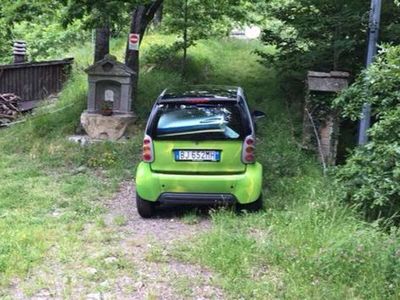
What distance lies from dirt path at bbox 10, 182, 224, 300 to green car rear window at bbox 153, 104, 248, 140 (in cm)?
112

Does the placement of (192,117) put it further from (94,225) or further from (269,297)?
(269,297)

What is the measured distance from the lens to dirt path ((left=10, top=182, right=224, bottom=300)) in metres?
4.79

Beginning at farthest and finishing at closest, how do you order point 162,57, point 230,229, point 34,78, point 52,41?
point 52,41, point 34,78, point 162,57, point 230,229

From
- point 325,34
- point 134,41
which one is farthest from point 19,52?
point 325,34

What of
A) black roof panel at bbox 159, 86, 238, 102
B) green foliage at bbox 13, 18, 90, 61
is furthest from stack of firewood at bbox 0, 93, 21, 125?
black roof panel at bbox 159, 86, 238, 102

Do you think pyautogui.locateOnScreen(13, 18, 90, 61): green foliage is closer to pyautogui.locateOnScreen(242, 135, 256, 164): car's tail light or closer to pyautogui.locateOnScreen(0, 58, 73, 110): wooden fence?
pyautogui.locateOnScreen(0, 58, 73, 110): wooden fence

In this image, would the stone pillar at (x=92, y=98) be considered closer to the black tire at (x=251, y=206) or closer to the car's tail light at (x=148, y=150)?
the car's tail light at (x=148, y=150)

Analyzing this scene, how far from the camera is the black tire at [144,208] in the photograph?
7.15 meters

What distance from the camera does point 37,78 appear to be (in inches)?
695

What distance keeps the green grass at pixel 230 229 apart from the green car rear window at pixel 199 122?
40.0 inches

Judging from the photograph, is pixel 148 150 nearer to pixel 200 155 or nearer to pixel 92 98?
pixel 200 155

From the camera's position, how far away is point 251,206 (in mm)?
7184

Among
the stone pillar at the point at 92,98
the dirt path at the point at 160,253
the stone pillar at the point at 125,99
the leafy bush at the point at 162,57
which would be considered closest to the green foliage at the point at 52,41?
the leafy bush at the point at 162,57

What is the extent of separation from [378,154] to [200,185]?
2227 mm
